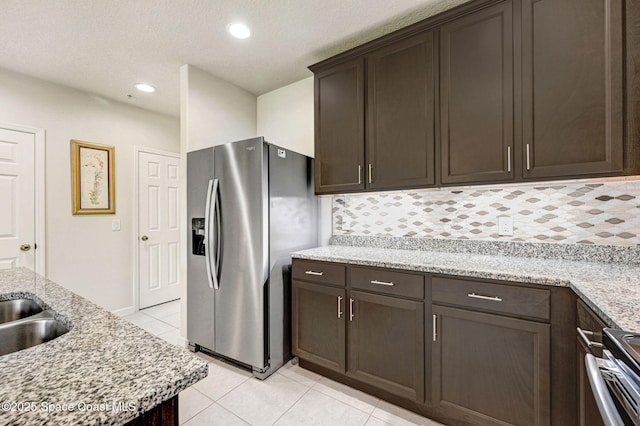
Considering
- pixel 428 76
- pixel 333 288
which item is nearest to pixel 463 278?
pixel 333 288

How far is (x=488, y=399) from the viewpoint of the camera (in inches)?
58.6

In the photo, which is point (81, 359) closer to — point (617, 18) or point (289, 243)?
point (289, 243)

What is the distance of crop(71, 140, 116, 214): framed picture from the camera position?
10.2ft

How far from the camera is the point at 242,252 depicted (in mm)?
2230

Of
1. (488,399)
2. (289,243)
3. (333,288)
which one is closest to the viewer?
(488,399)

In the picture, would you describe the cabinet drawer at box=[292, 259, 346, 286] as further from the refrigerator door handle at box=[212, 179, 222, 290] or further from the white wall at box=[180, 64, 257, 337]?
the white wall at box=[180, 64, 257, 337]

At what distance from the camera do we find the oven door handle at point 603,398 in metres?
0.64

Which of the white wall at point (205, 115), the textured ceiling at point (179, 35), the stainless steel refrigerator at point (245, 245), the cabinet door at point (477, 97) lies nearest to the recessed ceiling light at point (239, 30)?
the textured ceiling at point (179, 35)

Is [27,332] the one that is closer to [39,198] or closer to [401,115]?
[401,115]

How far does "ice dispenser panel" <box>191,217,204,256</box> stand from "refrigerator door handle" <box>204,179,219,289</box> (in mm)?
121

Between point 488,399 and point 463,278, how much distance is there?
0.63 metres

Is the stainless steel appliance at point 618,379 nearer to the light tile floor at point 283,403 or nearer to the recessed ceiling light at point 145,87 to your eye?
the light tile floor at point 283,403

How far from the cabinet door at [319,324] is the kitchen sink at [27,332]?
146cm

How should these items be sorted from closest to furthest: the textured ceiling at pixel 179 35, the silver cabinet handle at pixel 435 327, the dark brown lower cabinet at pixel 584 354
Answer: the dark brown lower cabinet at pixel 584 354, the silver cabinet handle at pixel 435 327, the textured ceiling at pixel 179 35
